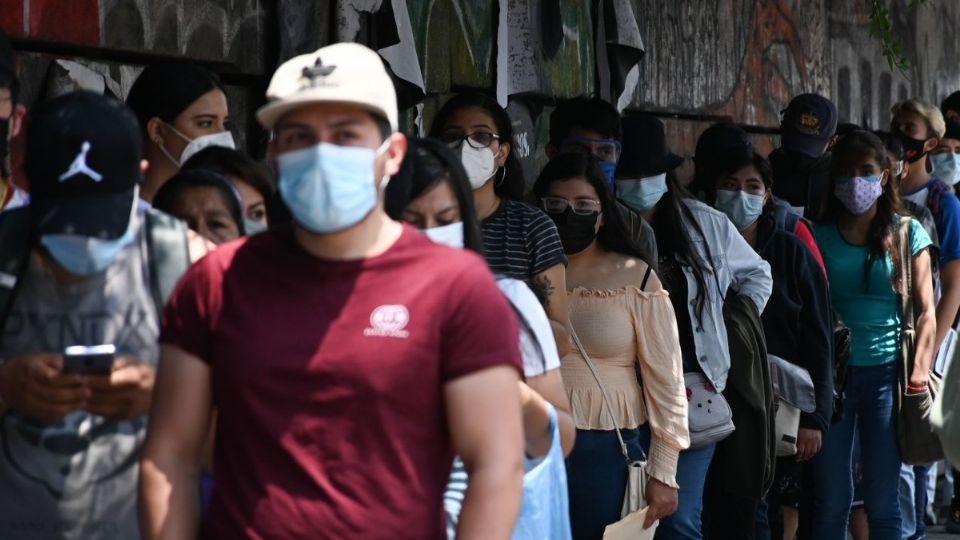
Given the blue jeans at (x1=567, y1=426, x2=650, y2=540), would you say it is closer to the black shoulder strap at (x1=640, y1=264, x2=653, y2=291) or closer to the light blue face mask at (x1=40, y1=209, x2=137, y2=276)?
the black shoulder strap at (x1=640, y1=264, x2=653, y2=291)

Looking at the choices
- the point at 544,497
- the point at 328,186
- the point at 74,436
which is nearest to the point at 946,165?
the point at 544,497

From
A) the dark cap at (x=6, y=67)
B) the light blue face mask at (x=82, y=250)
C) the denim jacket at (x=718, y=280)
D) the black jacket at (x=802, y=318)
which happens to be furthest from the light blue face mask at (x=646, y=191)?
the light blue face mask at (x=82, y=250)

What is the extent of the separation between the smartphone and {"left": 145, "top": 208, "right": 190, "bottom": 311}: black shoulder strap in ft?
0.51

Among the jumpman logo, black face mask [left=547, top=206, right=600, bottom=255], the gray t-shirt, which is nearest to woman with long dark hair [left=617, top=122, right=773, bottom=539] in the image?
black face mask [left=547, top=206, right=600, bottom=255]

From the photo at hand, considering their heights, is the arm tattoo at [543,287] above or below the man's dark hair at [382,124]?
below

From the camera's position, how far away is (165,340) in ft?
10.6

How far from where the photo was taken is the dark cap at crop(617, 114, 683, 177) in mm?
6973

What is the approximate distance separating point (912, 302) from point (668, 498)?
2.57m

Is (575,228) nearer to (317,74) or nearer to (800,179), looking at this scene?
(317,74)

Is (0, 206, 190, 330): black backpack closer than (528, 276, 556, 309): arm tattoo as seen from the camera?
Yes

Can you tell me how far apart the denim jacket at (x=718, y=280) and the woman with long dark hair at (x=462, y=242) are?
2410mm

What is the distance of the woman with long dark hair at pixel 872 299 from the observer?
782 centimetres

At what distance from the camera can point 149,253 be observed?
3621mm

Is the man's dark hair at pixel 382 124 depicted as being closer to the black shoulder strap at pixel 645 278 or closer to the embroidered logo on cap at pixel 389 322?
the embroidered logo on cap at pixel 389 322
